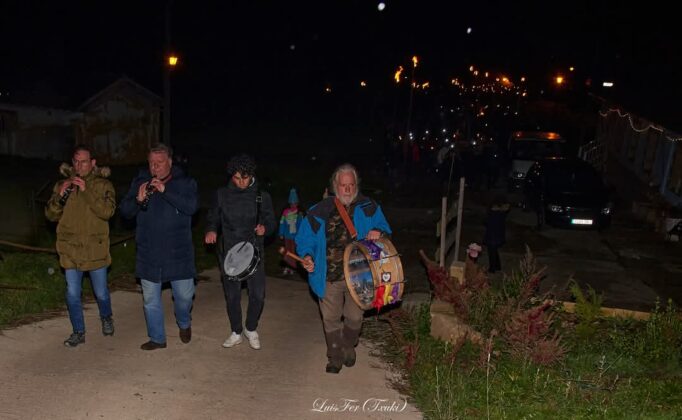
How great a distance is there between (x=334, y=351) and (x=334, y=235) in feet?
3.66

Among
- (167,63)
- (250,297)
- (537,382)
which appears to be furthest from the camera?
(167,63)

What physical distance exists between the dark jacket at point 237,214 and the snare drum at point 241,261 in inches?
3.7

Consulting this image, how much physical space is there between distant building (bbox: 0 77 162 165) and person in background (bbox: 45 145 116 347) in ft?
78.3

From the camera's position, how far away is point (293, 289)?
998 centimetres

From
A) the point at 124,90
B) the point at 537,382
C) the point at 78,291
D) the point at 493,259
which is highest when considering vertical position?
the point at 124,90

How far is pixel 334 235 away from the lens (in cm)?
595

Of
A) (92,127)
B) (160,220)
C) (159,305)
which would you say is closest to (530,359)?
(159,305)

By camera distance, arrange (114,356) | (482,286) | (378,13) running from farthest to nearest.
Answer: (378,13) < (482,286) < (114,356)

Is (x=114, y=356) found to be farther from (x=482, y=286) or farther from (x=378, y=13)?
(x=378, y=13)

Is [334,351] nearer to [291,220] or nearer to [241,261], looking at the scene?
[241,261]

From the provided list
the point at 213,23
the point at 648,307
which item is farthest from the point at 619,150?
the point at 213,23

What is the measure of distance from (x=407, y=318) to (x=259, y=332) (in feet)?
5.61

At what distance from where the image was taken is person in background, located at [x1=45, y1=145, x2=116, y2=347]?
6.14m

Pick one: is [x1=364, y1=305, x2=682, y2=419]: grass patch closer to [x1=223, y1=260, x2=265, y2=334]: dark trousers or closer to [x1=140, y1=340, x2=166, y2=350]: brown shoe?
[x1=223, y1=260, x2=265, y2=334]: dark trousers
